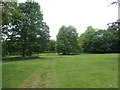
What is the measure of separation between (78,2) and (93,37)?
33.7 m

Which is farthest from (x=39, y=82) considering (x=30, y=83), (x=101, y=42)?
(x=101, y=42)

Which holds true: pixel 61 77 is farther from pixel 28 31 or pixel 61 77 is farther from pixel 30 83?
pixel 28 31

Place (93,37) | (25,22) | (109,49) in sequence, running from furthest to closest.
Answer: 1. (93,37)
2. (109,49)
3. (25,22)

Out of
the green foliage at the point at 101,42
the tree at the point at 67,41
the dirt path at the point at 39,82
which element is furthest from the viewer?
the green foliage at the point at 101,42

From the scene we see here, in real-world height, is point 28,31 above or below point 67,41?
above

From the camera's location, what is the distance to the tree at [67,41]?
32531 mm

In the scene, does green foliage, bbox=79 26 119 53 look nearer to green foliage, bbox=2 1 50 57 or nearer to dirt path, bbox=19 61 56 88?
green foliage, bbox=2 1 50 57

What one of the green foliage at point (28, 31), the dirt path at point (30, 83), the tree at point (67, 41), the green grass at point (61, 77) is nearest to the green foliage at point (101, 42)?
the tree at point (67, 41)

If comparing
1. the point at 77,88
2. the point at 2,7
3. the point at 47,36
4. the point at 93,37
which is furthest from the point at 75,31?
the point at 77,88

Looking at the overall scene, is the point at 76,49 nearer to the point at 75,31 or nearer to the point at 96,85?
the point at 75,31

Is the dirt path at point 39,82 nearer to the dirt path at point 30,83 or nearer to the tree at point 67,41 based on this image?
the dirt path at point 30,83

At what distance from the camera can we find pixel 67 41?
3309cm

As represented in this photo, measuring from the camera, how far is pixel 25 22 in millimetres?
19641

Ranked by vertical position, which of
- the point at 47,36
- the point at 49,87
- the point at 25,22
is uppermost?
the point at 25,22
